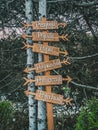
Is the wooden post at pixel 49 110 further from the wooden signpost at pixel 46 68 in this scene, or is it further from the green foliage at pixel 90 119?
the green foliage at pixel 90 119

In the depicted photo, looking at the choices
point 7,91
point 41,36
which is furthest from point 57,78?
point 7,91

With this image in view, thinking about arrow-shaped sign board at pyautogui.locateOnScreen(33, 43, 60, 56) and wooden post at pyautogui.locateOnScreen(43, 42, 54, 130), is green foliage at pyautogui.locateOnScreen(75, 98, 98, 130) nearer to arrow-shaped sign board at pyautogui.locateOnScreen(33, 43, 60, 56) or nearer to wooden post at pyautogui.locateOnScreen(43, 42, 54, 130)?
wooden post at pyautogui.locateOnScreen(43, 42, 54, 130)

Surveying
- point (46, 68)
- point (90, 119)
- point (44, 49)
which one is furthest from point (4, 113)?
point (90, 119)

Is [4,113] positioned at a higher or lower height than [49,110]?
lower

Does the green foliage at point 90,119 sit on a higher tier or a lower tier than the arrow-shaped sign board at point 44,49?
lower

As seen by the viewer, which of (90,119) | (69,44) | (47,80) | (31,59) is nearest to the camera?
(90,119)

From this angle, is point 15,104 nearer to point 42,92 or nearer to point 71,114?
point 71,114

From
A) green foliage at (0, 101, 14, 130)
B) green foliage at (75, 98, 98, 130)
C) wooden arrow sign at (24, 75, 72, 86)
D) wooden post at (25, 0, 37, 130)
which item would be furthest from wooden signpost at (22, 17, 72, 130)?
green foliage at (75, 98, 98, 130)

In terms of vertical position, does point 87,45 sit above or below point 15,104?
above

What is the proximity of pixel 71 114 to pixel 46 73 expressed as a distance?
2648 millimetres

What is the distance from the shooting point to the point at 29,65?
9.47 meters

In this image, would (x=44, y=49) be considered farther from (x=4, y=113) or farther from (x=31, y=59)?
(x=4, y=113)

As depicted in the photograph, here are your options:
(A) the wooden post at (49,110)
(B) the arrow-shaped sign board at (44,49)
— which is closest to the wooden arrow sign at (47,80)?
(A) the wooden post at (49,110)

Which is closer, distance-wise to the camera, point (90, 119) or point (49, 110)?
point (90, 119)
